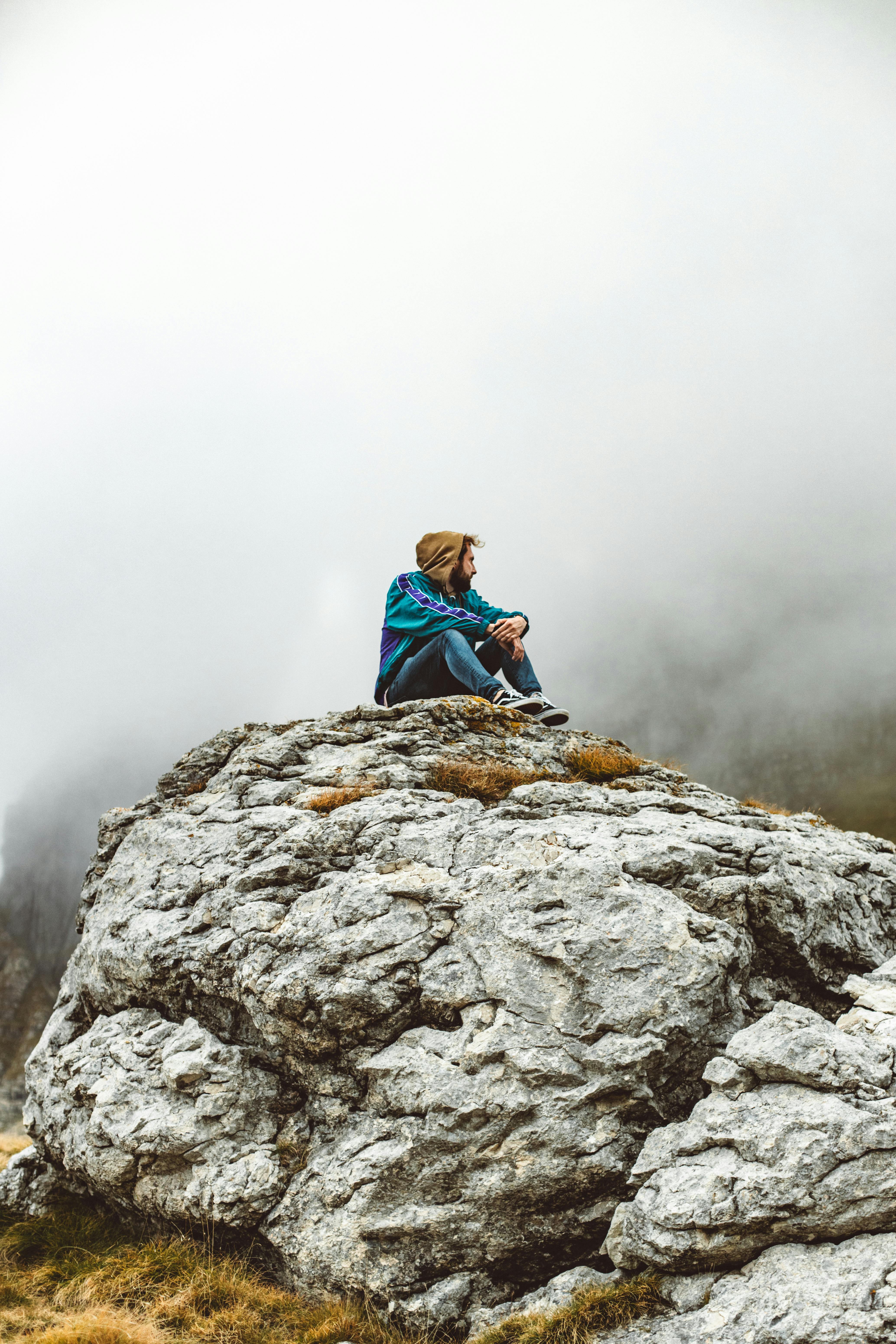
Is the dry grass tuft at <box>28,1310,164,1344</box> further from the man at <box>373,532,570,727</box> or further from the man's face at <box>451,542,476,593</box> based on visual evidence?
the man's face at <box>451,542,476,593</box>

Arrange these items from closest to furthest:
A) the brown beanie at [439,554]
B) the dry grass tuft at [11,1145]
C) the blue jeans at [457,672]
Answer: the blue jeans at [457,672] < the brown beanie at [439,554] < the dry grass tuft at [11,1145]

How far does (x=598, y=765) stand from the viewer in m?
12.3

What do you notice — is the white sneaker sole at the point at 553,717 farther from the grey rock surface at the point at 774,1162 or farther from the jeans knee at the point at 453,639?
the grey rock surface at the point at 774,1162

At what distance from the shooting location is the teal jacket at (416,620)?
13.2 metres

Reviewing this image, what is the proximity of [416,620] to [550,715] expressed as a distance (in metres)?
3.04

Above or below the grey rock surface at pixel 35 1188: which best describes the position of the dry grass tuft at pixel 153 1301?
above

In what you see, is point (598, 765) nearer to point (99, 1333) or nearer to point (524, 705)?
point (524, 705)

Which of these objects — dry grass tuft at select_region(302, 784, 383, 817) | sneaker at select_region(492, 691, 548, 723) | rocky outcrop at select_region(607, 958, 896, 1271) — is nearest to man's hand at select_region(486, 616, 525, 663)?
sneaker at select_region(492, 691, 548, 723)

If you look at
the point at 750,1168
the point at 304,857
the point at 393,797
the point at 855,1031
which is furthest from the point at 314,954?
the point at 855,1031

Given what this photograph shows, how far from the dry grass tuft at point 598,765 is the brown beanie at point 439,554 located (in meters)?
4.29

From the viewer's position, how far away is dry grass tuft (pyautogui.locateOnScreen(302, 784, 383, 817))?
1071 centimetres

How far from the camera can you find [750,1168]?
6.51 m

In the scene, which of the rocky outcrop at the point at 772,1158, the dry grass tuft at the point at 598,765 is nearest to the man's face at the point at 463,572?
the dry grass tuft at the point at 598,765

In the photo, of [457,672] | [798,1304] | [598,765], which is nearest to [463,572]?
[457,672]
